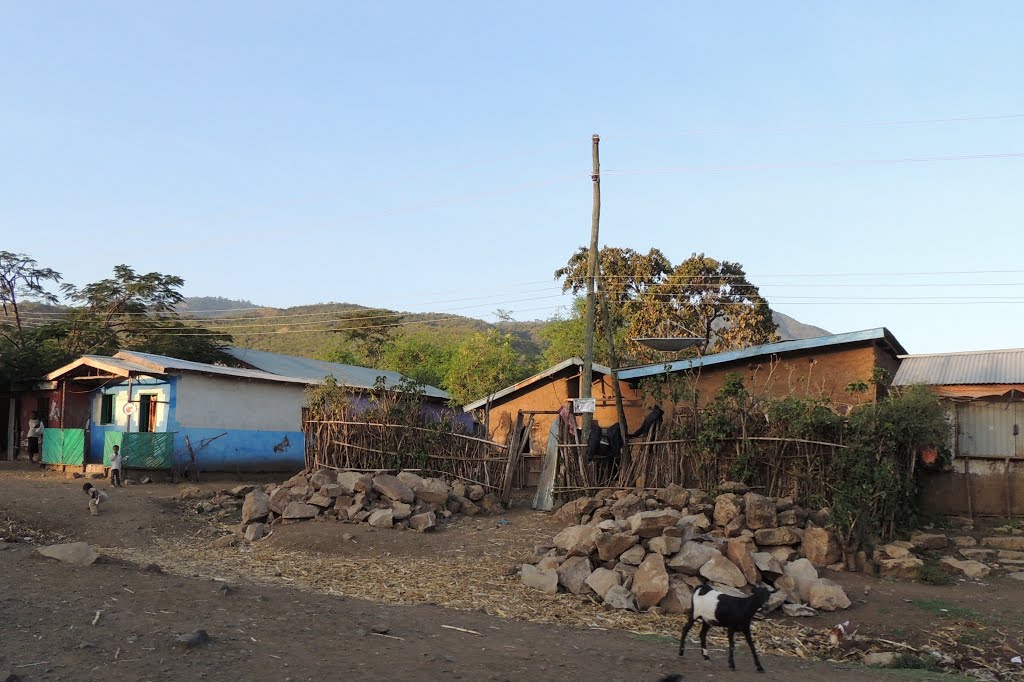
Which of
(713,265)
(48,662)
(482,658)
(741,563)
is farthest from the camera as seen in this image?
(713,265)

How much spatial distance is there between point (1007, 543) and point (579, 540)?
20.6ft

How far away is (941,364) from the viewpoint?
15812 millimetres

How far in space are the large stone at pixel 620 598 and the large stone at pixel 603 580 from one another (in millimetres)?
73

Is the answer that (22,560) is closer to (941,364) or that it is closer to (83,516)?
(83,516)

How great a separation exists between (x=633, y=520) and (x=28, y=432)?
2165 cm

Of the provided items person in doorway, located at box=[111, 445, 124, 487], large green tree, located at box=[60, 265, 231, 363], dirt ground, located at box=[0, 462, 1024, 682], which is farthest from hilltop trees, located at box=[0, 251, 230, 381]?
dirt ground, located at box=[0, 462, 1024, 682]

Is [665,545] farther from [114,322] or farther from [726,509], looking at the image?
[114,322]

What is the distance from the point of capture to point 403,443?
14703 millimetres

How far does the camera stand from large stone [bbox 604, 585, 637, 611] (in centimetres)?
876

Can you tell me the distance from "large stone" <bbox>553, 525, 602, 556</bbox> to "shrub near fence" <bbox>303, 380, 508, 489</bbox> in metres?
4.47

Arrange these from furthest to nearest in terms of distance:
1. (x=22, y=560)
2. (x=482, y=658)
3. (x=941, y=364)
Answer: (x=941, y=364), (x=22, y=560), (x=482, y=658)

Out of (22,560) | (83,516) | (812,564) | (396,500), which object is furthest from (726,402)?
(83,516)

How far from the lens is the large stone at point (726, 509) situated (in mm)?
10719

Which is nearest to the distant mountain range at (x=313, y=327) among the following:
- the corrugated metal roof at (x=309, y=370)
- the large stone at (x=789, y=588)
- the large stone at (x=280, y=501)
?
the corrugated metal roof at (x=309, y=370)
